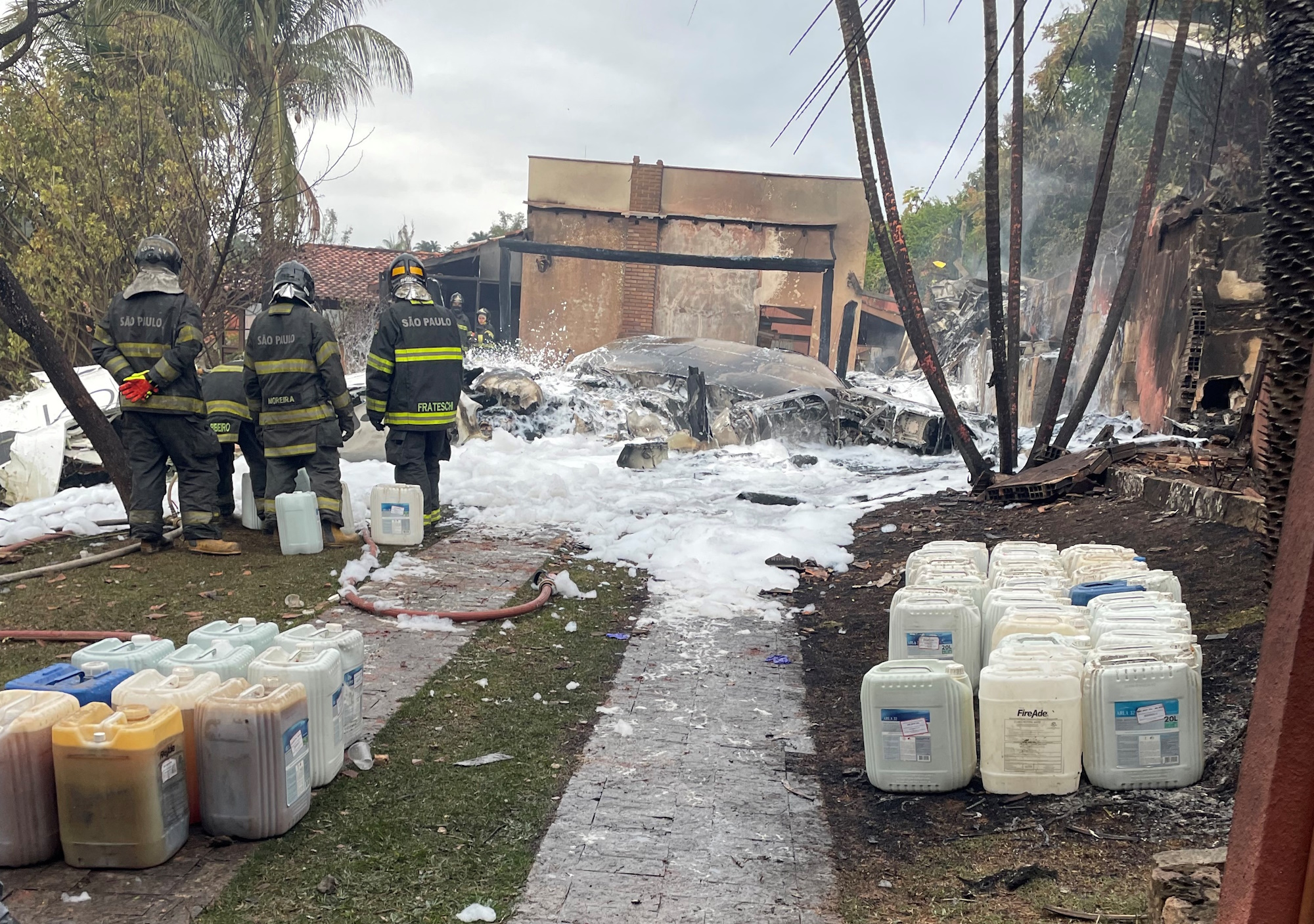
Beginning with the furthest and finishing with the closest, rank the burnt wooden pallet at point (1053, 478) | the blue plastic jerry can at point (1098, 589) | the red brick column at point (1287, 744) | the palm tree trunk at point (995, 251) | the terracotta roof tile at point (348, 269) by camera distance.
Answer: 1. the terracotta roof tile at point (348, 269)
2. the burnt wooden pallet at point (1053, 478)
3. the palm tree trunk at point (995, 251)
4. the blue plastic jerry can at point (1098, 589)
5. the red brick column at point (1287, 744)

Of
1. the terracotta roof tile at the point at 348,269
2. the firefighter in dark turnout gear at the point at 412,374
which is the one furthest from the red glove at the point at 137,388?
the terracotta roof tile at the point at 348,269

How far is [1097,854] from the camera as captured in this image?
3.34 m

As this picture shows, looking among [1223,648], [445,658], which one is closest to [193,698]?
[445,658]

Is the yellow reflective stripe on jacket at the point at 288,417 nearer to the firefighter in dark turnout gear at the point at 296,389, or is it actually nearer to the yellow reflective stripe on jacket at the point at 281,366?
the firefighter in dark turnout gear at the point at 296,389

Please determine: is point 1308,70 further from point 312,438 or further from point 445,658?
point 312,438

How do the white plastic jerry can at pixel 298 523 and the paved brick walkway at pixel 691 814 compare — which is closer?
the paved brick walkway at pixel 691 814

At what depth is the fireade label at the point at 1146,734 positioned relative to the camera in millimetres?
3689

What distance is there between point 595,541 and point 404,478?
5.57 ft

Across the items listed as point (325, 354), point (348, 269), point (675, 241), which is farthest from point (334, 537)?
point (348, 269)

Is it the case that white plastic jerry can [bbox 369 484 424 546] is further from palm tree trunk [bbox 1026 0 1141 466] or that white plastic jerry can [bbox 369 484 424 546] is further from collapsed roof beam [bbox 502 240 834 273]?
collapsed roof beam [bbox 502 240 834 273]

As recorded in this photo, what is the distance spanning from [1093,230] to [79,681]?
9.35 metres

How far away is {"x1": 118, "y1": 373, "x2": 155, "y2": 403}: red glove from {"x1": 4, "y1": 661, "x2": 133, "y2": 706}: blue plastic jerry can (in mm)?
3840

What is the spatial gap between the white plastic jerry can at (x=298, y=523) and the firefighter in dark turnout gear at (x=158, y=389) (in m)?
0.40

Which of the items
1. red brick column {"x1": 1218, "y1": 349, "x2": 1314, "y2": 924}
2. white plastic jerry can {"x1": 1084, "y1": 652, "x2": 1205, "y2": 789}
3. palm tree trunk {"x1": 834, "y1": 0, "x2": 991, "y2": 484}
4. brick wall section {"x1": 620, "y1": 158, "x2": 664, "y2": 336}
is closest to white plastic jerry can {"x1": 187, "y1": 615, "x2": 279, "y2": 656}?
white plastic jerry can {"x1": 1084, "y1": 652, "x2": 1205, "y2": 789}
